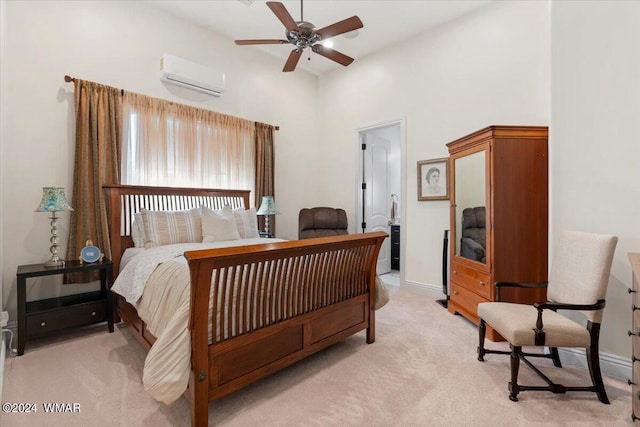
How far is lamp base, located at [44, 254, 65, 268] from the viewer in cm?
271

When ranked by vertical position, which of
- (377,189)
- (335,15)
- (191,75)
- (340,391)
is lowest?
(340,391)

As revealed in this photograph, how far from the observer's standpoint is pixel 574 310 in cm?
199

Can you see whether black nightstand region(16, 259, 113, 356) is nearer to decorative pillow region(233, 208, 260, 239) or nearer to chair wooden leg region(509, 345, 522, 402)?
decorative pillow region(233, 208, 260, 239)

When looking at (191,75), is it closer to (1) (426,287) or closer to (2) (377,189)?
(2) (377,189)

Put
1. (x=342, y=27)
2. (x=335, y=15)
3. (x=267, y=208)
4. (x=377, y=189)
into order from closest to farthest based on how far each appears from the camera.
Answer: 1. (x=342, y=27)
2. (x=335, y=15)
3. (x=267, y=208)
4. (x=377, y=189)

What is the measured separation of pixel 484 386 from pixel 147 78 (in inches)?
176

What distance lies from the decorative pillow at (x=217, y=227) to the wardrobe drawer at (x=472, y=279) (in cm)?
247

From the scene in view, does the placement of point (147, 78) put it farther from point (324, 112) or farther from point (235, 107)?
point (324, 112)

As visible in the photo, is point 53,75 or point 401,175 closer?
point 53,75

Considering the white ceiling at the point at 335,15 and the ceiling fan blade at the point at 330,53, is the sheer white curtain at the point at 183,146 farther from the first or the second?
the ceiling fan blade at the point at 330,53

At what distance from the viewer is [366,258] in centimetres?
265

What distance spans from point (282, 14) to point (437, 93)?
250cm

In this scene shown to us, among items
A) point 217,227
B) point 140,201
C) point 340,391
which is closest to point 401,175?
point 217,227

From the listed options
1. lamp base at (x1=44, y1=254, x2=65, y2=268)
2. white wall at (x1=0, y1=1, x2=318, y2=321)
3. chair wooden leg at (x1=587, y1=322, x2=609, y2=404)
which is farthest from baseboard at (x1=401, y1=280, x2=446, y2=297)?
lamp base at (x1=44, y1=254, x2=65, y2=268)
